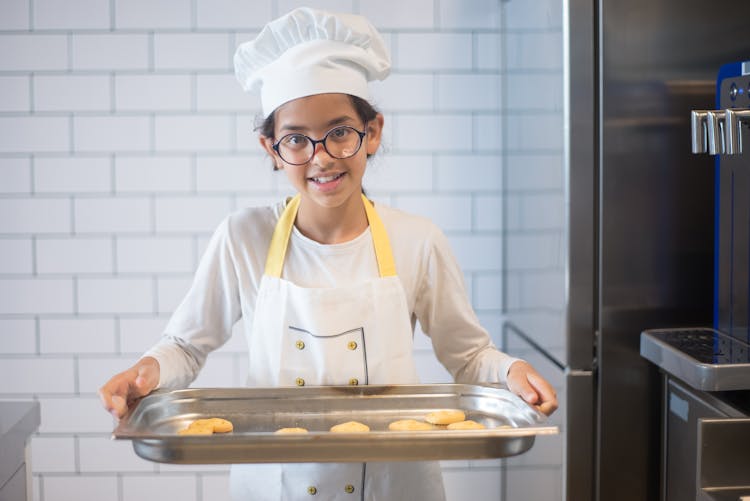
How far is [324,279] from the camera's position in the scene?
181 centimetres

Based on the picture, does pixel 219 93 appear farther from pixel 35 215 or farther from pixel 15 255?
pixel 15 255

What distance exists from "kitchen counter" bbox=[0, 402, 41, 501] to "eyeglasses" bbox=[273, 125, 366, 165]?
2.14 ft

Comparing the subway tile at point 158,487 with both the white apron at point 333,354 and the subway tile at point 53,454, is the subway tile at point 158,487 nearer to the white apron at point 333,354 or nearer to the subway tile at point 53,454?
the subway tile at point 53,454

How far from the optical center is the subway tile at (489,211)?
267 centimetres

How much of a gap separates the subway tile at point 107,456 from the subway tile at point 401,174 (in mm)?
1084

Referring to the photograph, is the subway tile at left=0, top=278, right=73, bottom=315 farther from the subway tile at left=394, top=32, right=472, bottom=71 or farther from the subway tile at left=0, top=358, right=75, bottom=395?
the subway tile at left=394, top=32, right=472, bottom=71

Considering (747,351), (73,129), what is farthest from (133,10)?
(747,351)

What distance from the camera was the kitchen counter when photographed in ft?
4.57

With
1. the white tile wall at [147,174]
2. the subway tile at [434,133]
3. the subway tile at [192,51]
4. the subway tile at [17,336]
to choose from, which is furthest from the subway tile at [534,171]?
the subway tile at [17,336]

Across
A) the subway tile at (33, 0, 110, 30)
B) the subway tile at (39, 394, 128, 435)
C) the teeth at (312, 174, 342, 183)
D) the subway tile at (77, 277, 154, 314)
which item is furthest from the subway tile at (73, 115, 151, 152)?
the teeth at (312, 174, 342, 183)

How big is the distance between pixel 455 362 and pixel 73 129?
143 cm

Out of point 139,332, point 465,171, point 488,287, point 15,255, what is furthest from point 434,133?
point 15,255

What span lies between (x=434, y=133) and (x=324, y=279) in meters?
0.98

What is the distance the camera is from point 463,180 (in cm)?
267
